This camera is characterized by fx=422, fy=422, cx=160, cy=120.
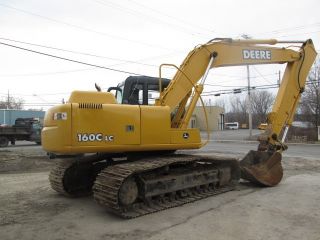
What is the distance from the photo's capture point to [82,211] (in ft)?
26.8

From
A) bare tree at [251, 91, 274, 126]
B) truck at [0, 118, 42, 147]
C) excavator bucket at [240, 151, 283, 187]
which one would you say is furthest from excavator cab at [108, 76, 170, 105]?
bare tree at [251, 91, 274, 126]

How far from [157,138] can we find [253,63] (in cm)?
400

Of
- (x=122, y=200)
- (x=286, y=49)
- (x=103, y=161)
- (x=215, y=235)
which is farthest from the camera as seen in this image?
(x=286, y=49)

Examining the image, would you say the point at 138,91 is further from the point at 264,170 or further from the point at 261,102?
the point at 261,102

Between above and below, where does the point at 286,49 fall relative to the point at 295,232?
above

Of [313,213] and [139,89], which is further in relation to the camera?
[139,89]

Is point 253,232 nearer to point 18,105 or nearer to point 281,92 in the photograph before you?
point 281,92

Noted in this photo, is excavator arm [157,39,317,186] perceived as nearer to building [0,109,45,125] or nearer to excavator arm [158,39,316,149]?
excavator arm [158,39,316,149]

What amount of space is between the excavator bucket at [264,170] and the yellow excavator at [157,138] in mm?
25

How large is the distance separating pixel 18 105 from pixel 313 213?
85.5 meters

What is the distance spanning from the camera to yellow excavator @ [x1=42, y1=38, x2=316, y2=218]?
7703 mm

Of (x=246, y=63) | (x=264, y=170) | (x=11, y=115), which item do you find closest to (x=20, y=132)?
(x=11, y=115)

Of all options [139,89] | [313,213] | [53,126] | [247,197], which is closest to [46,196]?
[53,126]

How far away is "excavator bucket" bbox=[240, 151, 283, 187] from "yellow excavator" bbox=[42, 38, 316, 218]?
3cm
